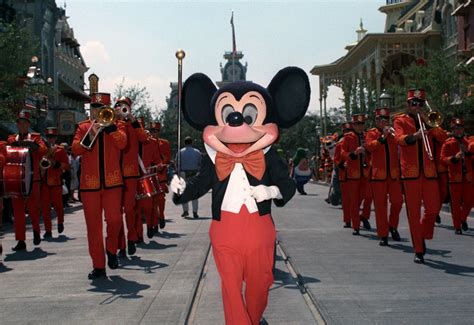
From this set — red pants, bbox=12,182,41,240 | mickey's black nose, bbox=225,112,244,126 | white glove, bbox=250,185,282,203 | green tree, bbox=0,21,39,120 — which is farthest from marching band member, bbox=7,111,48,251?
green tree, bbox=0,21,39,120

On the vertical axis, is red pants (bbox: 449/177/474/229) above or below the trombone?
below

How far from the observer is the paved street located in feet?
20.0

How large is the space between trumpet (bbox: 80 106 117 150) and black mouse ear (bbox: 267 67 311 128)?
9.07 feet

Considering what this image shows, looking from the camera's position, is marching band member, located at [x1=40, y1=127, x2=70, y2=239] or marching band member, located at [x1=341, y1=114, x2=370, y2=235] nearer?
marching band member, located at [x1=341, y1=114, x2=370, y2=235]

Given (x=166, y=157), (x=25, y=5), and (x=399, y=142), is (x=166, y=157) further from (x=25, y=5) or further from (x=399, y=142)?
(x=25, y=5)

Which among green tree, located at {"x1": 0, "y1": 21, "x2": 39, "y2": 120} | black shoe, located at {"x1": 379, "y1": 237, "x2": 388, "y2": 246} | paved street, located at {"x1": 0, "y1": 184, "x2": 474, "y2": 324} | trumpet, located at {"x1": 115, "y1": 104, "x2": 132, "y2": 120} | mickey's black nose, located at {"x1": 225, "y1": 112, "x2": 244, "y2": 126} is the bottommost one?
paved street, located at {"x1": 0, "y1": 184, "x2": 474, "y2": 324}

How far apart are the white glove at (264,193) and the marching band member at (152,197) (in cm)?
648

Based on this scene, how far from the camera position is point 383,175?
10.9m

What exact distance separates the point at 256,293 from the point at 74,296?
2.74m

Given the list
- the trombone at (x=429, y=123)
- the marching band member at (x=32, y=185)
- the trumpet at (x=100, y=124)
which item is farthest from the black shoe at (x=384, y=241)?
the marching band member at (x=32, y=185)

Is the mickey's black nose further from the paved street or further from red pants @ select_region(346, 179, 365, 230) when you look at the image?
red pants @ select_region(346, 179, 365, 230)

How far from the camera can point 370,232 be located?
12.8 meters

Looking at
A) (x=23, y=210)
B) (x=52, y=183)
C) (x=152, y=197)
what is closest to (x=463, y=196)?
(x=152, y=197)

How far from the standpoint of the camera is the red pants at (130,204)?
32.5 ft
